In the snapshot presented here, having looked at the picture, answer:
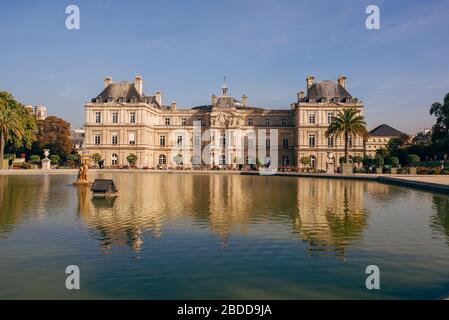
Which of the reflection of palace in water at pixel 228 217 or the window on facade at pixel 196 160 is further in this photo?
the window on facade at pixel 196 160

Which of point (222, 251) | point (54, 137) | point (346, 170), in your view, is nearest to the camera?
point (222, 251)

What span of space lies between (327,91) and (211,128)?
2477 cm

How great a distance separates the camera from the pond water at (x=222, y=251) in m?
8.78

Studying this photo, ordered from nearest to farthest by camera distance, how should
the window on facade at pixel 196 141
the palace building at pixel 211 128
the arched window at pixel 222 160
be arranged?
the palace building at pixel 211 128 < the arched window at pixel 222 160 < the window on facade at pixel 196 141

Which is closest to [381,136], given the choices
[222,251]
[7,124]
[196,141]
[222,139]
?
[222,139]

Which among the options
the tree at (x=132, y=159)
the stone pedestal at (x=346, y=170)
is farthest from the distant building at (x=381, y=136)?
the tree at (x=132, y=159)

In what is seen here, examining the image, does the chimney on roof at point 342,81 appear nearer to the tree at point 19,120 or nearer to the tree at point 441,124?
the tree at point 441,124

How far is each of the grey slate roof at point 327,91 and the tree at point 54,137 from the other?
5023cm

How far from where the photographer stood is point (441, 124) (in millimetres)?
63344

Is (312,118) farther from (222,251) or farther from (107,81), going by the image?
(222,251)

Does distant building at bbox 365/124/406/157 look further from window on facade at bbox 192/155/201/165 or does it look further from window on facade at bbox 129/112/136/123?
window on facade at bbox 129/112/136/123

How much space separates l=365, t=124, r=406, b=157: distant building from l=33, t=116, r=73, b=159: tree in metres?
81.9

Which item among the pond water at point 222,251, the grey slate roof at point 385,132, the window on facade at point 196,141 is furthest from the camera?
the grey slate roof at point 385,132
